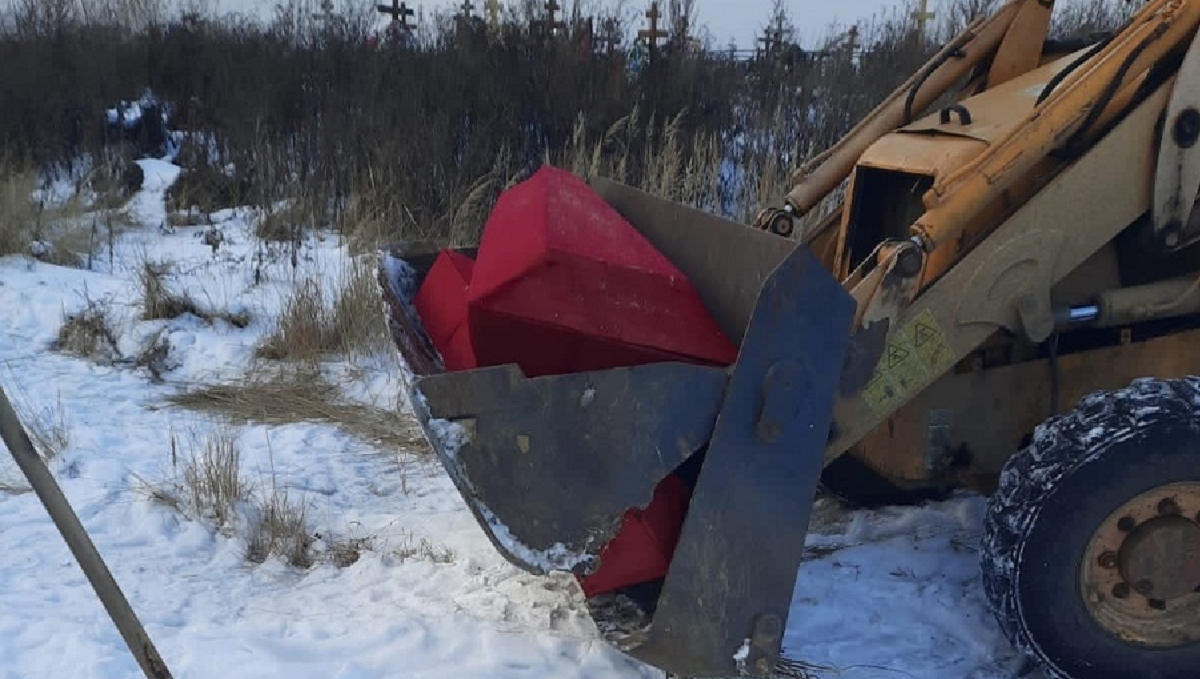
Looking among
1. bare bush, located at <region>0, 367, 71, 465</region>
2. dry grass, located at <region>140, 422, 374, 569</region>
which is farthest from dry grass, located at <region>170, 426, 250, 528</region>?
bare bush, located at <region>0, 367, 71, 465</region>

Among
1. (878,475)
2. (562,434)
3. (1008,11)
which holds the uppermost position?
(1008,11)

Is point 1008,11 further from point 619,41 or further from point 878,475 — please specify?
point 619,41

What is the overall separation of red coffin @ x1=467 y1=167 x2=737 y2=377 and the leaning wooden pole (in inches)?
36.9

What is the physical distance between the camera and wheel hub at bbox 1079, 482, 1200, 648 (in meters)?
2.70

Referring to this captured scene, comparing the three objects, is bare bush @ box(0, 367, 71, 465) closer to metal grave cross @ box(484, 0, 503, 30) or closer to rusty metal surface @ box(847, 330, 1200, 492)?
rusty metal surface @ box(847, 330, 1200, 492)

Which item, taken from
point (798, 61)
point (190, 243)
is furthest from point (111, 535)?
point (798, 61)

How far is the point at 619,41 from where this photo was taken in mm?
10695

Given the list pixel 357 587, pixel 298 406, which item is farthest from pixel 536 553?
pixel 298 406

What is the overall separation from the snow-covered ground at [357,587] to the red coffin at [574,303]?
37.3 inches

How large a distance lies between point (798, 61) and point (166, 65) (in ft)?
25.6

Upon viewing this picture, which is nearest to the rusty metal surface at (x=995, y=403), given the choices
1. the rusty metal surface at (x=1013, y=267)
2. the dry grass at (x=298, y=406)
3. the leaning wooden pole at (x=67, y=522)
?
the rusty metal surface at (x=1013, y=267)

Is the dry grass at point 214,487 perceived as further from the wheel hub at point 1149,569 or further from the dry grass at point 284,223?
the dry grass at point 284,223

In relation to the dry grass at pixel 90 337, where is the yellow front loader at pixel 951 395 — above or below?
above

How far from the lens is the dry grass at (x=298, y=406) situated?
5000 millimetres
